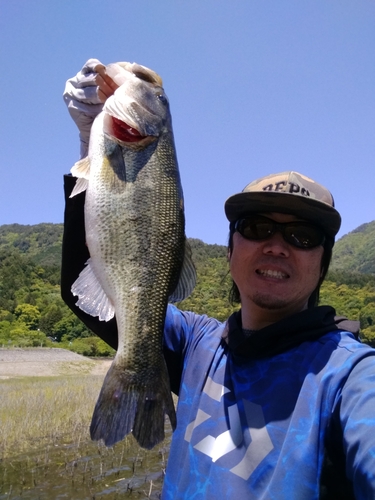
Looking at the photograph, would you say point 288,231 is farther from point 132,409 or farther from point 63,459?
point 63,459

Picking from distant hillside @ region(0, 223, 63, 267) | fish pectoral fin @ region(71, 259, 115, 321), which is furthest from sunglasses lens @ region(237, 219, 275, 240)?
distant hillside @ region(0, 223, 63, 267)

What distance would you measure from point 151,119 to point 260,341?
1.55 meters

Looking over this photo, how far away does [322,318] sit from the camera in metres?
2.18

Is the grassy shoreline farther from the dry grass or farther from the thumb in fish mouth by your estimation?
the thumb in fish mouth

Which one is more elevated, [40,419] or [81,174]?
[81,174]

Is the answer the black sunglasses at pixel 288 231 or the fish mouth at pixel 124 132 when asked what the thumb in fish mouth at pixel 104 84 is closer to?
the fish mouth at pixel 124 132

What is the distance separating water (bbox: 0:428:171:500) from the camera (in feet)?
27.2

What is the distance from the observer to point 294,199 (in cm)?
229

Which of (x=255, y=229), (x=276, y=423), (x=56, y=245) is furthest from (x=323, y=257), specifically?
(x=56, y=245)

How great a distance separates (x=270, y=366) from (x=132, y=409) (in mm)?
697

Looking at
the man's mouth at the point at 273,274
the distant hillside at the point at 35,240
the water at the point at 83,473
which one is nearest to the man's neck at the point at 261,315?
the man's mouth at the point at 273,274

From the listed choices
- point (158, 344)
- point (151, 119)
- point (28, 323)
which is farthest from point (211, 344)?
point (28, 323)

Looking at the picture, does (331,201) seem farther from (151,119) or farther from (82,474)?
(82,474)

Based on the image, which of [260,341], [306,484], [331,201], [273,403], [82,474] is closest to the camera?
[306,484]
